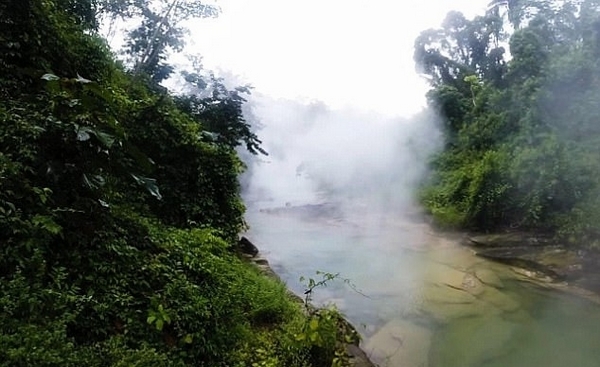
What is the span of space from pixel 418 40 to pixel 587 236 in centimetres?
1669

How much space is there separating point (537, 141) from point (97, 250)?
12.9 m

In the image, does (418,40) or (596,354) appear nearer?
(596,354)

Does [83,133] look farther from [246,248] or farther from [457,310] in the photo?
[457,310]

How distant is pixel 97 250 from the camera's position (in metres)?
2.89

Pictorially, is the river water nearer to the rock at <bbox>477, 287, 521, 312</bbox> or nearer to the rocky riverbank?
the rock at <bbox>477, 287, 521, 312</bbox>

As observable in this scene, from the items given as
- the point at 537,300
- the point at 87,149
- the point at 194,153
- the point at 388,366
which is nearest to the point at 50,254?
the point at 87,149

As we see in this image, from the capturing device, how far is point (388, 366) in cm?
496

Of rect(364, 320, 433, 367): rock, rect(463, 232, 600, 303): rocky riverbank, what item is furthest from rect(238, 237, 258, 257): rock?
rect(463, 232, 600, 303): rocky riverbank

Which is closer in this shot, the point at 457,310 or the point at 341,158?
the point at 457,310

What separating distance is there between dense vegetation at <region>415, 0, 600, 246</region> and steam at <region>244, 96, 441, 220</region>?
2586 mm

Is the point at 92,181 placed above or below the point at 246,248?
above

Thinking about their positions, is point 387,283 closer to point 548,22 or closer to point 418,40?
point 548,22

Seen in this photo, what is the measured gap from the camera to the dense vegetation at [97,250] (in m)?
2.36

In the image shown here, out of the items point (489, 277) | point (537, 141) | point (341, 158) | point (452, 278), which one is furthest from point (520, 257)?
point (341, 158)
